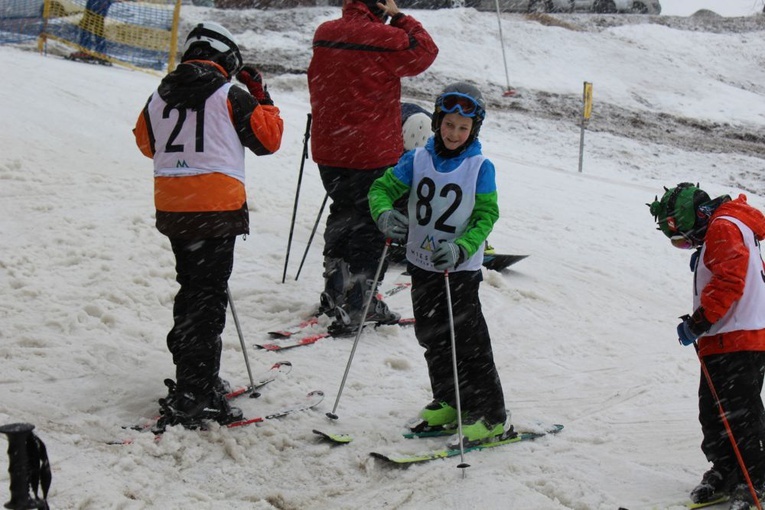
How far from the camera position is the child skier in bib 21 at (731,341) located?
159 inches

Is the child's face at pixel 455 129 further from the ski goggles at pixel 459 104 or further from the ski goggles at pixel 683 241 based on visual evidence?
the ski goggles at pixel 683 241

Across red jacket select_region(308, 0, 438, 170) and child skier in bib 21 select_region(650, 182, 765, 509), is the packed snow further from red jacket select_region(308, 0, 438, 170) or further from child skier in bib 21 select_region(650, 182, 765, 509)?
red jacket select_region(308, 0, 438, 170)

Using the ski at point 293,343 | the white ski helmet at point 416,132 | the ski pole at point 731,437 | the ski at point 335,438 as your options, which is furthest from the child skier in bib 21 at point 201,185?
the white ski helmet at point 416,132

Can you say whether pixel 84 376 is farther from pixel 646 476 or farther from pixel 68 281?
pixel 646 476

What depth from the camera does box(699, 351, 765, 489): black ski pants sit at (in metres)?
4.11

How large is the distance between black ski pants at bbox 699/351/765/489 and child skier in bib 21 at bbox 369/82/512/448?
1.12 meters

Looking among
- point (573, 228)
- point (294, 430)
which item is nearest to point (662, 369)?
point (294, 430)

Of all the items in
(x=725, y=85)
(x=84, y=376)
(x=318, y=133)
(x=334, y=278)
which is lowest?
(x=84, y=376)

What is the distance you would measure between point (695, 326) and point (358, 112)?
2978mm

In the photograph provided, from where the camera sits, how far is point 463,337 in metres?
4.59

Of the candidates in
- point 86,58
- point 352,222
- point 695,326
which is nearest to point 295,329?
point 352,222

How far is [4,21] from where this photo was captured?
15.8 m

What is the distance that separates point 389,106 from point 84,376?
283 cm

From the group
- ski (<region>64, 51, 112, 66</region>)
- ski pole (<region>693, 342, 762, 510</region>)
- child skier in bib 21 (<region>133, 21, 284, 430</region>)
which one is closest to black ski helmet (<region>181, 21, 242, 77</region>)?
child skier in bib 21 (<region>133, 21, 284, 430</region>)
